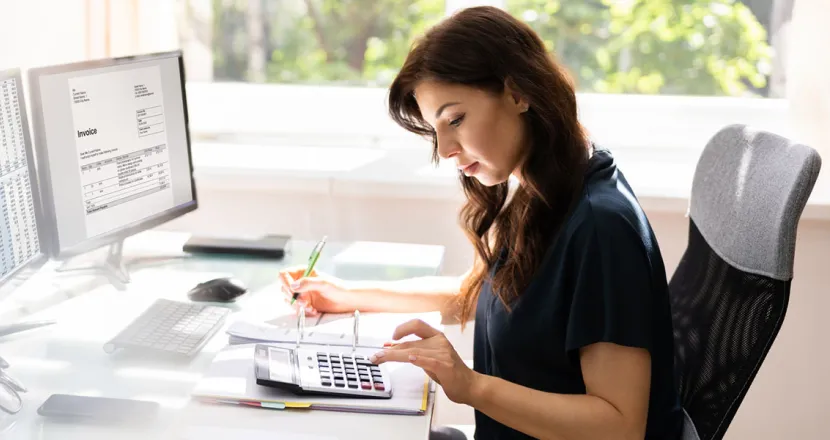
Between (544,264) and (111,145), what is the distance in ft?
2.79

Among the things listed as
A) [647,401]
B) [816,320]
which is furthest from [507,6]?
[647,401]

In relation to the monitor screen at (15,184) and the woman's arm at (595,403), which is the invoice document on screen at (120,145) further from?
the woman's arm at (595,403)

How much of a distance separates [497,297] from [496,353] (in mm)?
81

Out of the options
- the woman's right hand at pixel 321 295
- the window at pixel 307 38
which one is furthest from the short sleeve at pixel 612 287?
the window at pixel 307 38

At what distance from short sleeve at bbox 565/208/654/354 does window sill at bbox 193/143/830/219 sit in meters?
1.03

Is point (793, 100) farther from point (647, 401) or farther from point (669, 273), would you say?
point (647, 401)

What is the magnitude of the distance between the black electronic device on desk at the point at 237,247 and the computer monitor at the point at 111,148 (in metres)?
0.10

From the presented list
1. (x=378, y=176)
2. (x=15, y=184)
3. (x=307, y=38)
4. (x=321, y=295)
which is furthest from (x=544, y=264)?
(x=307, y=38)

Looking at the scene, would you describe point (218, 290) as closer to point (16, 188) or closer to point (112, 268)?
point (112, 268)

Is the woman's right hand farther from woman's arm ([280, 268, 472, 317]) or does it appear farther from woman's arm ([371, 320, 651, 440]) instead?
woman's arm ([371, 320, 651, 440])

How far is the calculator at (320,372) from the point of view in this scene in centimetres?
121

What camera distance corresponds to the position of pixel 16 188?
4.69 feet

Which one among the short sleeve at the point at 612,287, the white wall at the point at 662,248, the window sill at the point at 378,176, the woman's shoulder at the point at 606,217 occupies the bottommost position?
the white wall at the point at 662,248

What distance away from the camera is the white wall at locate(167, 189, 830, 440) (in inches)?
85.5
